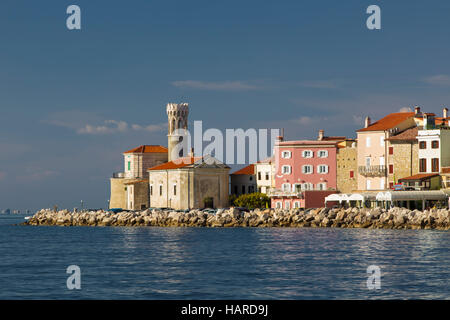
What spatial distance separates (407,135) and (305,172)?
40.9 ft

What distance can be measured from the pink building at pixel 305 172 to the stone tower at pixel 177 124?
21.3 meters

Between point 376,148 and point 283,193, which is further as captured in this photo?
point 283,193

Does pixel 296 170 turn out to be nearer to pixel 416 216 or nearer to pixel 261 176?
pixel 261 176

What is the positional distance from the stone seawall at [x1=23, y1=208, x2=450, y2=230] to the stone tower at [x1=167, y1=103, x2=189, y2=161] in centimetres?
1453

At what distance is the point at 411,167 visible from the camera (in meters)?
70.4

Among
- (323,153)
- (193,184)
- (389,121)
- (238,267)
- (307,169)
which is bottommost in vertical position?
(238,267)

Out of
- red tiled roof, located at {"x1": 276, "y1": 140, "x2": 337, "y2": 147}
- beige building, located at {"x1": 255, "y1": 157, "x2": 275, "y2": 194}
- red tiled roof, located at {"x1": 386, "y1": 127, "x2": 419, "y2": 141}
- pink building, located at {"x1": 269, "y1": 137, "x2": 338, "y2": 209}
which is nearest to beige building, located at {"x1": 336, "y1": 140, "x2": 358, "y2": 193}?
pink building, located at {"x1": 269, "y1": 137, "x2": 338, "y2": 209}

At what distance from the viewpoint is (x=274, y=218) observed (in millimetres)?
69562

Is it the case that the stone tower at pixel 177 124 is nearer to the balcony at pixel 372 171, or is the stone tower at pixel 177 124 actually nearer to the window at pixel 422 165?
the balcony at pixel 372 171

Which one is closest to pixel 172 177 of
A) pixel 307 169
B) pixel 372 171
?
pixel 307 169

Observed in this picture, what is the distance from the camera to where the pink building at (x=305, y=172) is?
3076 inches

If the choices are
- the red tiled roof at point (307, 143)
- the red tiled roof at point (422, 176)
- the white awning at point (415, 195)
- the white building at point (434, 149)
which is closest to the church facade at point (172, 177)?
the red tiled roof at point (307, 143)

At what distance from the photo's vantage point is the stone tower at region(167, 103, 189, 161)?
323ft

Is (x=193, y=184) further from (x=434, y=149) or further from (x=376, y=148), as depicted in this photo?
(x=434, y=149)
